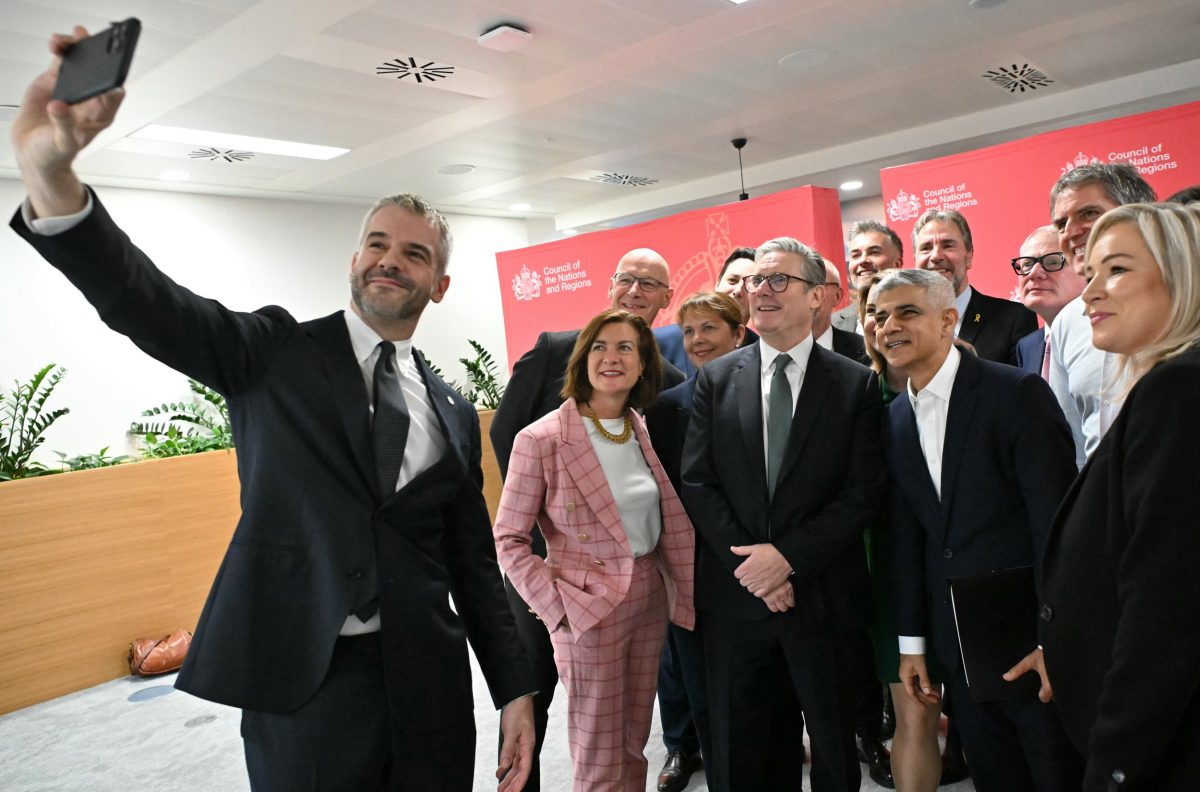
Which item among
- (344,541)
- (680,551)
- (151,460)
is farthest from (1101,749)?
(151,460)

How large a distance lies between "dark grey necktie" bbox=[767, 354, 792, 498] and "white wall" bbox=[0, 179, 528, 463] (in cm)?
798

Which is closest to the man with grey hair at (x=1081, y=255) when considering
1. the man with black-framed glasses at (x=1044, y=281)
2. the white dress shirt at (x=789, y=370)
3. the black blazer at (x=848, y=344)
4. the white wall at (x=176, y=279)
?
the man with black-framed glasses at (x=1044, y=281)

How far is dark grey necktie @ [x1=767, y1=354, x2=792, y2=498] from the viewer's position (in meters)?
2.51

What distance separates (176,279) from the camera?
9.74m

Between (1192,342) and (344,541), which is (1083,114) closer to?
(1192,342)

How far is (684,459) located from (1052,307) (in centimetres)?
157

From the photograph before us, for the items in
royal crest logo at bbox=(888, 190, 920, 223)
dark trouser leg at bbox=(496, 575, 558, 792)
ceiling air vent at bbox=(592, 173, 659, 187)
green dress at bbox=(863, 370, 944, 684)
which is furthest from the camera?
ceiling air vent at bbox=(592, 173, 659, 187)

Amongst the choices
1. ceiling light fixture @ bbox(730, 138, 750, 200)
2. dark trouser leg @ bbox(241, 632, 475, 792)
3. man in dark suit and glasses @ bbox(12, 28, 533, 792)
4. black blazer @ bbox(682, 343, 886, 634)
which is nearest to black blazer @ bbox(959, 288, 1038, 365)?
black blazer @ bbox(682, 343, 886, 634)

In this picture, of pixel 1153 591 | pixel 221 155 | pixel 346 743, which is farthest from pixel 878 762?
pixel 221 155

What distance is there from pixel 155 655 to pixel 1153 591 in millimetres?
5661

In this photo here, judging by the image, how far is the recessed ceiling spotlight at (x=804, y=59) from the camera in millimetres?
6777

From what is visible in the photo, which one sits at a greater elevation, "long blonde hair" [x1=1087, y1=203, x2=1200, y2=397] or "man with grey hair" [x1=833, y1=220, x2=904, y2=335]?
"man with grey hair" [x1=833, y1=220, x2=904, y2=335]

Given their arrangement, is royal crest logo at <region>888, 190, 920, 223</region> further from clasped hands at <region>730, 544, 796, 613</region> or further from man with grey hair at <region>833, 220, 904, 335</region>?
clasped hands at <region>730, 544, 796, 613</region>

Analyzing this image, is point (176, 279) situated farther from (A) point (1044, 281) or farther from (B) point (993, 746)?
(B) point (993, 746)
